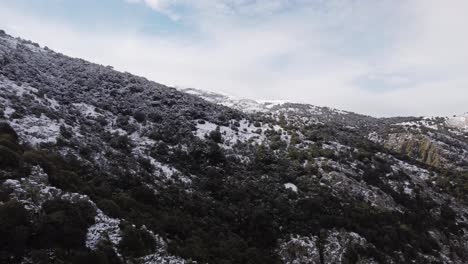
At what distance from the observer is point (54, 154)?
19953 mm

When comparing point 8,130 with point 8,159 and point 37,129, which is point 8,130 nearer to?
point 37,129

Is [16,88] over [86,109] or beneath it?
over

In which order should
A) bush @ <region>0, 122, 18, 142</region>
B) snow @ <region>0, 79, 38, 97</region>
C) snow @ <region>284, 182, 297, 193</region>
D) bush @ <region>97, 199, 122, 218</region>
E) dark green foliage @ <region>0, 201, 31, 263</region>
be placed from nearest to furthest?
dark green foliage @ <region>0, 201, 31, 263</region> → bush @ <region>97, 199, 122, 218</region> → bush @ <region>0, 122, 18, 142</region> → snow @ <region>0, 79, 38, 97</region> → snow @ <region>284, 182, 297, 193</region>

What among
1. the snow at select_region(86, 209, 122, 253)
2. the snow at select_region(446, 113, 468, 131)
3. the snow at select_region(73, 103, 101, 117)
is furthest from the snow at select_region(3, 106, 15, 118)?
the snow at select_region(446, 113, 468, 131)

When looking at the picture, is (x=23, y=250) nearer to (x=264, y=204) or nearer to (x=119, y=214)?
(x=119, y=214)

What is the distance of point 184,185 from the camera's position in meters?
24.2

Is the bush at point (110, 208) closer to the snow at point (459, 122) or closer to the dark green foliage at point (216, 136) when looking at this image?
the dark green foliage at point (216, 136)

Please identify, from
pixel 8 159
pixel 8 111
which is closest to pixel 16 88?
pixel 8 111

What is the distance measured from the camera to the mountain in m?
15.0

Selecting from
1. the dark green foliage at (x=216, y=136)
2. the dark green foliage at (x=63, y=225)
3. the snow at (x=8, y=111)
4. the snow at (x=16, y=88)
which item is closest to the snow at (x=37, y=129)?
the snow at (x=8, y=111)

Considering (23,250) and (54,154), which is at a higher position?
(54,154)

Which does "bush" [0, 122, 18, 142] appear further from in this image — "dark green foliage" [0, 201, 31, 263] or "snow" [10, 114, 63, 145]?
"dark green foliage" [0, 201, 31, 263]

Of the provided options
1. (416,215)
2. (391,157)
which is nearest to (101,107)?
(416,215)

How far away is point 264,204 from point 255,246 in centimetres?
417
